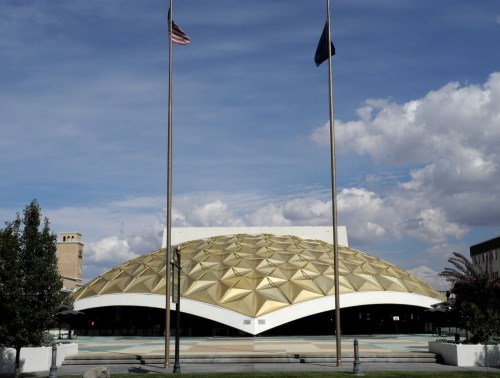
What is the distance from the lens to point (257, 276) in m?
44.7

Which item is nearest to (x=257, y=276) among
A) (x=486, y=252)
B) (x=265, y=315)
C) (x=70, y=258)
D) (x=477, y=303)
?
(x=265, y=315)

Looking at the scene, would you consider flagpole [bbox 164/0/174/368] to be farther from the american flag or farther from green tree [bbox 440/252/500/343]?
green tree [bbox 440/252/500/343]

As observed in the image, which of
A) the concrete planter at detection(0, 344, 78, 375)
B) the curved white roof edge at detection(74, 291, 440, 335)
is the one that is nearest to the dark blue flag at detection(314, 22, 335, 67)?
the concrete planter at detection(0, 344, 78, 375)

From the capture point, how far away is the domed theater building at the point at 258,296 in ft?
137

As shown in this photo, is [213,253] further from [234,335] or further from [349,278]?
[349,278]

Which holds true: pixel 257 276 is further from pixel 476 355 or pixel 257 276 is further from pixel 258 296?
pixel 476 355

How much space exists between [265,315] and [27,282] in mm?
21601

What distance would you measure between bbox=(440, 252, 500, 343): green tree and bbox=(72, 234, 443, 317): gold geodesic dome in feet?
55.3

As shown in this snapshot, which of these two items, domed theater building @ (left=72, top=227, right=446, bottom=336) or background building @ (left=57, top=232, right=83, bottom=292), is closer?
domed theater building @ (left=72, top=227, right=446, bottom=336)

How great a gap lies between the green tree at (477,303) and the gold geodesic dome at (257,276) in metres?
16.9

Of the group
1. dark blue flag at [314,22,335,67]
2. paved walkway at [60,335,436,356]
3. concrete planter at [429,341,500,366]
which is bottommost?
paved walkway at [60,335,436,356]

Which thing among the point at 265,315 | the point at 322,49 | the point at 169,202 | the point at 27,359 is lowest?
the point at 27,359

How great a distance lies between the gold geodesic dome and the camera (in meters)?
42.5

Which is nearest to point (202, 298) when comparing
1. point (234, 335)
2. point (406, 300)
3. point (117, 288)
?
point (234, 335)
